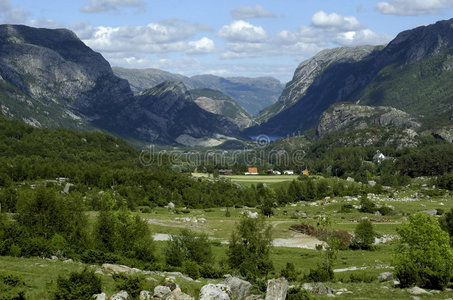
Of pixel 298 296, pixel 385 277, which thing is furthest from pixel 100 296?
pixel 385 277

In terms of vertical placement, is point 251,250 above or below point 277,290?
below

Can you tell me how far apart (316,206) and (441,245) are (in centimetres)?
11207

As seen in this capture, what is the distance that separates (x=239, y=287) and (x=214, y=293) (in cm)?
495

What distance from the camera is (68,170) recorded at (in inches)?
7594

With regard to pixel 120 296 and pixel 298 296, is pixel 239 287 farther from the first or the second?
pixel 120 296

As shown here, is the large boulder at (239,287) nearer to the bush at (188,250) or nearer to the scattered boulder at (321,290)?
the scattered boulder at (321,290)

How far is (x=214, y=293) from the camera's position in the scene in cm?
3859

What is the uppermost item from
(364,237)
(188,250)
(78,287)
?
(78,287)

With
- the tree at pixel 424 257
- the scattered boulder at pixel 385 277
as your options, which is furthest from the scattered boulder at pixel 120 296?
the scattered boulder at pixel 385 277

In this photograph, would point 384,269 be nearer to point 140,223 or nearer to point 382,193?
point 140,223

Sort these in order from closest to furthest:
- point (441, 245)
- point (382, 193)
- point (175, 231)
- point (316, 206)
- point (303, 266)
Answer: point (441, 245) < point (303, 266) < point (175, 231) < point (316, 206) < point (382, 193)

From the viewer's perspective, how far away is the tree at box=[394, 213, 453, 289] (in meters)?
45.4

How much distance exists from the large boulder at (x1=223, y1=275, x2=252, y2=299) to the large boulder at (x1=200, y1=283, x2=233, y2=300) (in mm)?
2355

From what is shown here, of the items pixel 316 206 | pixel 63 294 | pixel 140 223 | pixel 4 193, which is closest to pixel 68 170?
pixel 4 193
